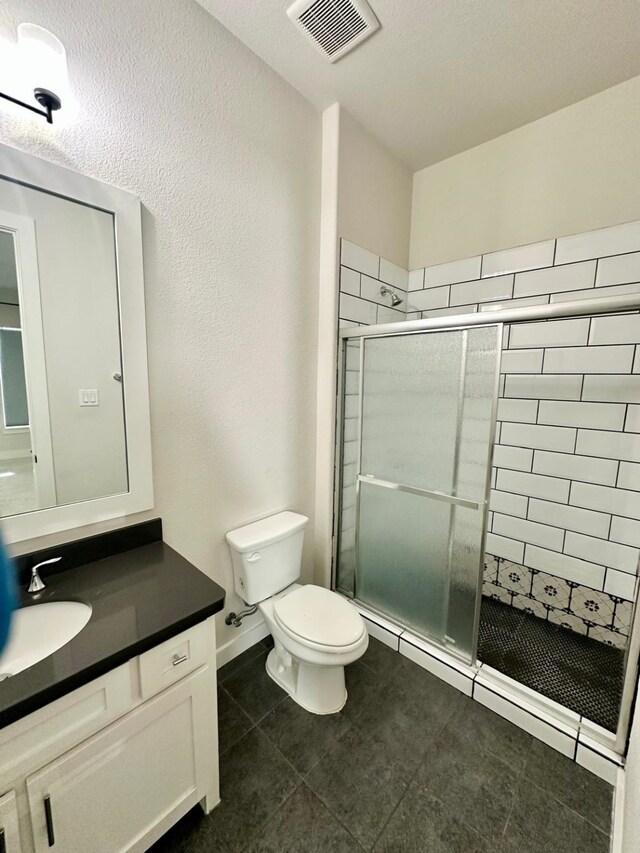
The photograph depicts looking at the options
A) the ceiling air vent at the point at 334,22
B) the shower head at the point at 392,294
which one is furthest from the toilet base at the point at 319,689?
the ceiling air vent at the point at 334,22

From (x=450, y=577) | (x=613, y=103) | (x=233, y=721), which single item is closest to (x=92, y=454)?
(x=233, y=721)

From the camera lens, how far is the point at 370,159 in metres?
1.92

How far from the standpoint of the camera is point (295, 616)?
4.73 feet

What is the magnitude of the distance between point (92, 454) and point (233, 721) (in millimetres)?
1146

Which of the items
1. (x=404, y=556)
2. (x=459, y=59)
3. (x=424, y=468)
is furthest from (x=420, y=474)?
(x=459, y=59)

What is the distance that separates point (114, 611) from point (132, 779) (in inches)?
15.8

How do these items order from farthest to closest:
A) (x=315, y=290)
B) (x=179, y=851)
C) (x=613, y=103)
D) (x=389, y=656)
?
(x=315, y=290) < (x=389, y=656) < (x=613, y=103) < (x=179, y=851)

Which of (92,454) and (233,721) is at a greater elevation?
(92,454)

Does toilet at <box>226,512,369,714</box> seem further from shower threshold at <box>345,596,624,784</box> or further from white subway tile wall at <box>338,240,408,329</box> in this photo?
white subway tile wall at <box>338,240,408,329</box>

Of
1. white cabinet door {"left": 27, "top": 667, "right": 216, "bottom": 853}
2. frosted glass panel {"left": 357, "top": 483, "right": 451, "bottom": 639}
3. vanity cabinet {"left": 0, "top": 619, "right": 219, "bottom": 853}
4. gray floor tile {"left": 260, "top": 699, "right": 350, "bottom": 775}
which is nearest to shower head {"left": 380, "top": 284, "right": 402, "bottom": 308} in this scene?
frosted glass panel {"left": 357, "top": 483, "right": 451, "bottom": 639}

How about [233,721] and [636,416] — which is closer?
[233,721]

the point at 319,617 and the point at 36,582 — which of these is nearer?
the point at 36,582

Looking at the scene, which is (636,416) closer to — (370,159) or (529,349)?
(529,349)

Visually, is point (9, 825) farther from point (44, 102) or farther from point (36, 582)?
point (44, 102)
